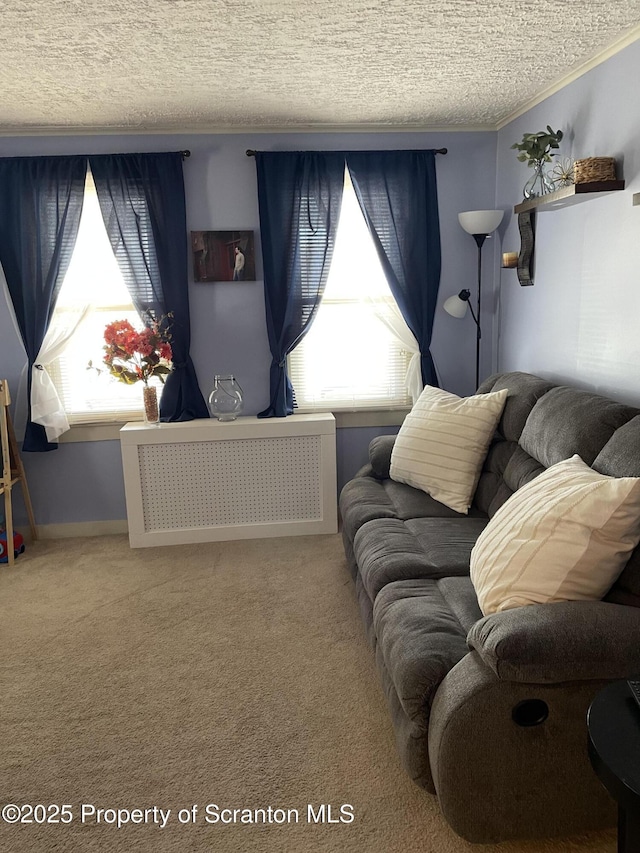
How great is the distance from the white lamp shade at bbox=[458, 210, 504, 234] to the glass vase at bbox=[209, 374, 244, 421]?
158 cm

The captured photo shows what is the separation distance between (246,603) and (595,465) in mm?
1726

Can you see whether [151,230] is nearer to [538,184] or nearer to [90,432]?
[90,432]

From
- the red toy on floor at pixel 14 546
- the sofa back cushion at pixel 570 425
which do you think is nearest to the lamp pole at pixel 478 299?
the sofa back cushion at pixel 570 425

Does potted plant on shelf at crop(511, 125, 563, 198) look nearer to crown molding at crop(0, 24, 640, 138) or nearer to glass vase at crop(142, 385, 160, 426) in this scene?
crown molding at crop(0, 24, 640, 138)

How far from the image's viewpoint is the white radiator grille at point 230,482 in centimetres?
375

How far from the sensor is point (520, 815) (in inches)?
67.4

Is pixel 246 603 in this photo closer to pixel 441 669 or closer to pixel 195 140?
Answer: pixel 441 669

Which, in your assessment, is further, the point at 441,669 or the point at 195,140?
the point at 195,140

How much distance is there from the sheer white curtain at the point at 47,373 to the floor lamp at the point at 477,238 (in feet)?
6.98

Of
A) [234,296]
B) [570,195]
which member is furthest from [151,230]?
[570,195]

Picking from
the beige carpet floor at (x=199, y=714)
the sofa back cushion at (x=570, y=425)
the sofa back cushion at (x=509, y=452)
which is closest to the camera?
the beige carpet floor at (x=199, y=714)

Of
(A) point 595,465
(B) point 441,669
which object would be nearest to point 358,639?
(B) point 441,669

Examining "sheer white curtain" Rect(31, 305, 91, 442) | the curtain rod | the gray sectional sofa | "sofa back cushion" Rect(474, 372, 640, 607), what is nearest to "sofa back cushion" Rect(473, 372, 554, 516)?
"sofa back cushion" Rect(474, 372, 640, 607)

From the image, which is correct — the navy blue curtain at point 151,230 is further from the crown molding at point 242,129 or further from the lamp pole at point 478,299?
the lamp pole at point 478,299
